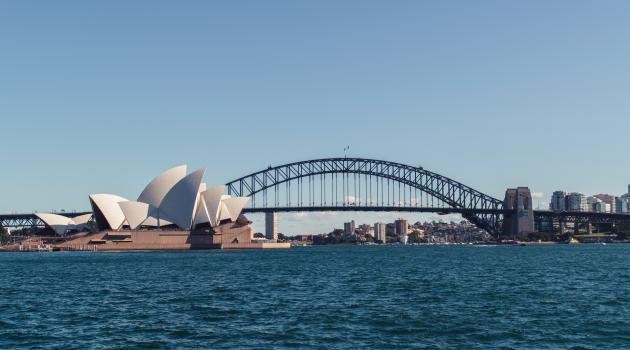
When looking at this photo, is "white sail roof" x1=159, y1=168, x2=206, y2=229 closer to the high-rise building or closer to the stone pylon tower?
the high-rise building

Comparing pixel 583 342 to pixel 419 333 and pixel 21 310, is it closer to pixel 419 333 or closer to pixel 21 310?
pixel 419 333

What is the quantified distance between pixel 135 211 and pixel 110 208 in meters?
5.36

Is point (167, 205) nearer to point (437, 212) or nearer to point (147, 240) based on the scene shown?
point (147, 240)

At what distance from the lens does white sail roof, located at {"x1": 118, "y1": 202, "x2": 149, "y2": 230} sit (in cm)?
12019

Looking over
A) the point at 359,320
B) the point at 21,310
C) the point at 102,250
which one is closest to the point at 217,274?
the point at 21,310

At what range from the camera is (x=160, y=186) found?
118188 millimetres

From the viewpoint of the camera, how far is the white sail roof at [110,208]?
122 meters

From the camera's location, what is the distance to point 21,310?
2988 cm

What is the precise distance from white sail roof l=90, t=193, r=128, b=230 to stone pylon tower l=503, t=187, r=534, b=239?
83418mm

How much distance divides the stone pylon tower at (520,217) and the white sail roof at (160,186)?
78.0m

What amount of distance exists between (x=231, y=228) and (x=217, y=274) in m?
79.4

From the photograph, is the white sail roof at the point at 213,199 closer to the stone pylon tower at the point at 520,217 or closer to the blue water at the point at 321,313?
the stone pylon tower at the point at 520,217

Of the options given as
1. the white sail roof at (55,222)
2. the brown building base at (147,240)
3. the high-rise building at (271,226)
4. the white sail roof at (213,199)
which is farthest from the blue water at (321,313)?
the high-rise building at (271,226)

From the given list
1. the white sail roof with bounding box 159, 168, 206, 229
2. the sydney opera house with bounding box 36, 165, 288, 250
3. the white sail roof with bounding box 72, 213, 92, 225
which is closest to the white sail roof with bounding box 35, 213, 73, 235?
the white sail roof with bounding box 72, 213, 92, 225
